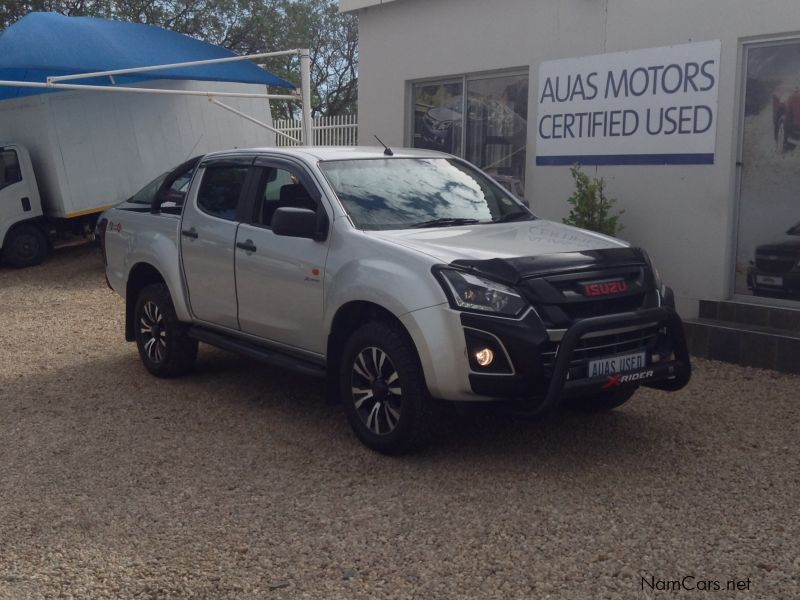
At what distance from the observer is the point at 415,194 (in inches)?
249

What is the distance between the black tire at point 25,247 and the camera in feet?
49.2

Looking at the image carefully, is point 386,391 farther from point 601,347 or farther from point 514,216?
point 514,216

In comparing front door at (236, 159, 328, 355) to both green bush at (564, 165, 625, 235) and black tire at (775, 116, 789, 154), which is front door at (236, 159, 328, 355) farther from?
black tire at (775, 116, 789, 154)

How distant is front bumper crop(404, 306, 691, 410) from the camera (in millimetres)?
4895

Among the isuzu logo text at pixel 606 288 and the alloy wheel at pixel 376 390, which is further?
the alloy wheel at pixel 376 390

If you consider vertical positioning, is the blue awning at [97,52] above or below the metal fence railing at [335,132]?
above

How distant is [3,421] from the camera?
661 centimetres

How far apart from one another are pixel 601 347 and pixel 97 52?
33.4ft

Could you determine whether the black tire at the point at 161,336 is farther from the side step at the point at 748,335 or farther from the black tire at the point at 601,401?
the side step at the point at 748,335

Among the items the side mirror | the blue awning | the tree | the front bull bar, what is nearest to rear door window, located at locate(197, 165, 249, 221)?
the side mirror

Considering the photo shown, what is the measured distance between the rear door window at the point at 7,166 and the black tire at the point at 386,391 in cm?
1077

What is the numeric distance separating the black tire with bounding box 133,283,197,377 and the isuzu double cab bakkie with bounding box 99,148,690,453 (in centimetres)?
2

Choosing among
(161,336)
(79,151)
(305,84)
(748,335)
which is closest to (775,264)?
(748,335)

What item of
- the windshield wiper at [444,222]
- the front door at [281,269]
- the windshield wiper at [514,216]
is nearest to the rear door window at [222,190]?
the front door at [281,269]
